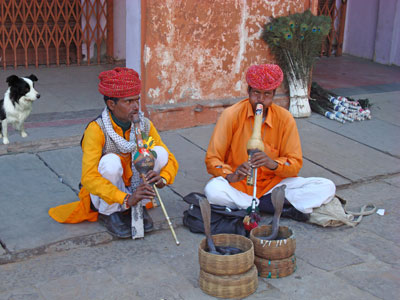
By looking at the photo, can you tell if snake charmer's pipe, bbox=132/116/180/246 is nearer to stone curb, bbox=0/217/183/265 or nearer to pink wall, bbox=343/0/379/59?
stone curb, bbox=0/217/183/265

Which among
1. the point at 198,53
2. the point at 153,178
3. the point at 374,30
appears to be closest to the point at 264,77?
the point at 153,178

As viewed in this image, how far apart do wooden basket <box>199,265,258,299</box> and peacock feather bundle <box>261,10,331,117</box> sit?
3570mm

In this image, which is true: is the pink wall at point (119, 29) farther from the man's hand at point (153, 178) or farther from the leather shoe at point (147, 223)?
the man's hand at point (153, 178)

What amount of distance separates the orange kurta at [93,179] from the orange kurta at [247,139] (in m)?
0.32

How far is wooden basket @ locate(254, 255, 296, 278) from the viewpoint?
3.26m

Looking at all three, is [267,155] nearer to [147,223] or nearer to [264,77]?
[264,77]

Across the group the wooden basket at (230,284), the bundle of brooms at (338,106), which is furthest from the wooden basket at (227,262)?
the bundle of brooms at (338,106)

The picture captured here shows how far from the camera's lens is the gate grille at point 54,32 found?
7.60 meters

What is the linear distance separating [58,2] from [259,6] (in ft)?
10.3

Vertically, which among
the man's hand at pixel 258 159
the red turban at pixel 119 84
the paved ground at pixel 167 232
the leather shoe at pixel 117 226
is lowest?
the paved ground at pixel 167 232

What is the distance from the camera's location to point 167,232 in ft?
12.8

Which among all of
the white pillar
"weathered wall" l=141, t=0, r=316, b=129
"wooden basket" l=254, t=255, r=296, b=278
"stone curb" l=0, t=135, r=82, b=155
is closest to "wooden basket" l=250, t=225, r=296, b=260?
"wooden basket" l=254, t=255, r=296, b=278

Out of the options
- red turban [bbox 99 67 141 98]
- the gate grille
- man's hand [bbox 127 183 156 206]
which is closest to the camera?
man's hand [bbox 127 183 156 206]

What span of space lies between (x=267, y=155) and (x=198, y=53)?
7.83 feet
